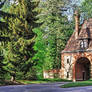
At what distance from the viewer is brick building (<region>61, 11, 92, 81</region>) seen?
45.2m

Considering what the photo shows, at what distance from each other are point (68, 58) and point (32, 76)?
12650 mm

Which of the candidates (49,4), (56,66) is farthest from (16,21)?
(56,66)

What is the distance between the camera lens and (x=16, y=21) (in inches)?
1388

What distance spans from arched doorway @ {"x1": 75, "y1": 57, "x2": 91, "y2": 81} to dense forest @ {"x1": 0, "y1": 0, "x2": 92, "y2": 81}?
633 cm

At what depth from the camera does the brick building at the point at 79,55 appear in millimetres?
45219

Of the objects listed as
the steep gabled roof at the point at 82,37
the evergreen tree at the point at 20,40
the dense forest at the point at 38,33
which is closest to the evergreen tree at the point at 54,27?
the dense forest at the point at 38,33

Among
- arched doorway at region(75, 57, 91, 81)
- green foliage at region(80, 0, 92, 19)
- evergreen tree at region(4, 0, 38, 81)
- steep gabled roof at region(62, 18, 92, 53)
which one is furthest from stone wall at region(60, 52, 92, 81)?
evergreen tree at region(4, 0, 38, 81)

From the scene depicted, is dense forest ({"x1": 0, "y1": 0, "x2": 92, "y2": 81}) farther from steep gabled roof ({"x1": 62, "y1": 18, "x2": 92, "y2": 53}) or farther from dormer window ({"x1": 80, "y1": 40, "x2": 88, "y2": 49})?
dormer window ({"x1": 80, "y1": 40, "x2": 88, "y2": 49})

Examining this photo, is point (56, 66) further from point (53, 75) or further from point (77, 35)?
point (77, 35)

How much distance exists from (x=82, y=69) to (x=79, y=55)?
130 inches

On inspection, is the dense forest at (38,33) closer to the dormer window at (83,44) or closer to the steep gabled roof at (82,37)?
the steep gabled roof at (82,37)

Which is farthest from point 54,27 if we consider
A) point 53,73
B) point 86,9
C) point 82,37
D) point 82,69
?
point 82,69

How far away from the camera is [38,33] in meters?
49.0

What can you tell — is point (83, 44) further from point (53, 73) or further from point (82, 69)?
point (53, 73)
